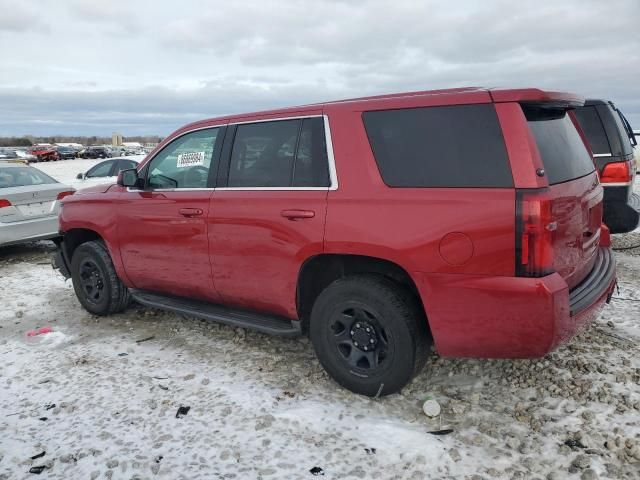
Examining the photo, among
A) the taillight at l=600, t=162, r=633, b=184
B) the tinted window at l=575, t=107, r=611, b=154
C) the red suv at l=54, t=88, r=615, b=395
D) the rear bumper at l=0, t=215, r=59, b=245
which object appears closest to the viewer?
the red suv at l=54, t=88, r=615, b=395

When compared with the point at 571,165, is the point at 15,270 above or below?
below

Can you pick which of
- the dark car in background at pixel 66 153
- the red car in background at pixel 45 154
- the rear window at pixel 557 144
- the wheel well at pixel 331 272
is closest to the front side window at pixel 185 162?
the wheel well at pixel 331 272

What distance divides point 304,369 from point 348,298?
859mm

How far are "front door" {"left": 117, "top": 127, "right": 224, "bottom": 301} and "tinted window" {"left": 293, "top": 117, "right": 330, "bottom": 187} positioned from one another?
835 mm

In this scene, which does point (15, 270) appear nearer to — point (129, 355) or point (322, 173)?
point (129, 355)

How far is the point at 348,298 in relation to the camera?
126 inches

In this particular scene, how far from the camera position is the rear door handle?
10.7ft

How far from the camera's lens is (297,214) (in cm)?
331

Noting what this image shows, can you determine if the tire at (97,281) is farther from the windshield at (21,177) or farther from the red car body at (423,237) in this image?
the windshield at (21,177)

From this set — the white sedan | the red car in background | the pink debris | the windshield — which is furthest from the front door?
the red car in background

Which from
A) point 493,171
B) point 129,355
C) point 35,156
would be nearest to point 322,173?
point 493,171

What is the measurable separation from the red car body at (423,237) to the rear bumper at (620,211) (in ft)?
7.23

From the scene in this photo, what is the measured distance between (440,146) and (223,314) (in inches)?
83.2

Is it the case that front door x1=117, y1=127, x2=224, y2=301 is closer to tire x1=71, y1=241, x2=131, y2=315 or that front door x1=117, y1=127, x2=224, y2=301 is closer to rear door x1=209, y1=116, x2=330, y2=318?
rear door x1=209, y1=116, x2=330, y2=318
